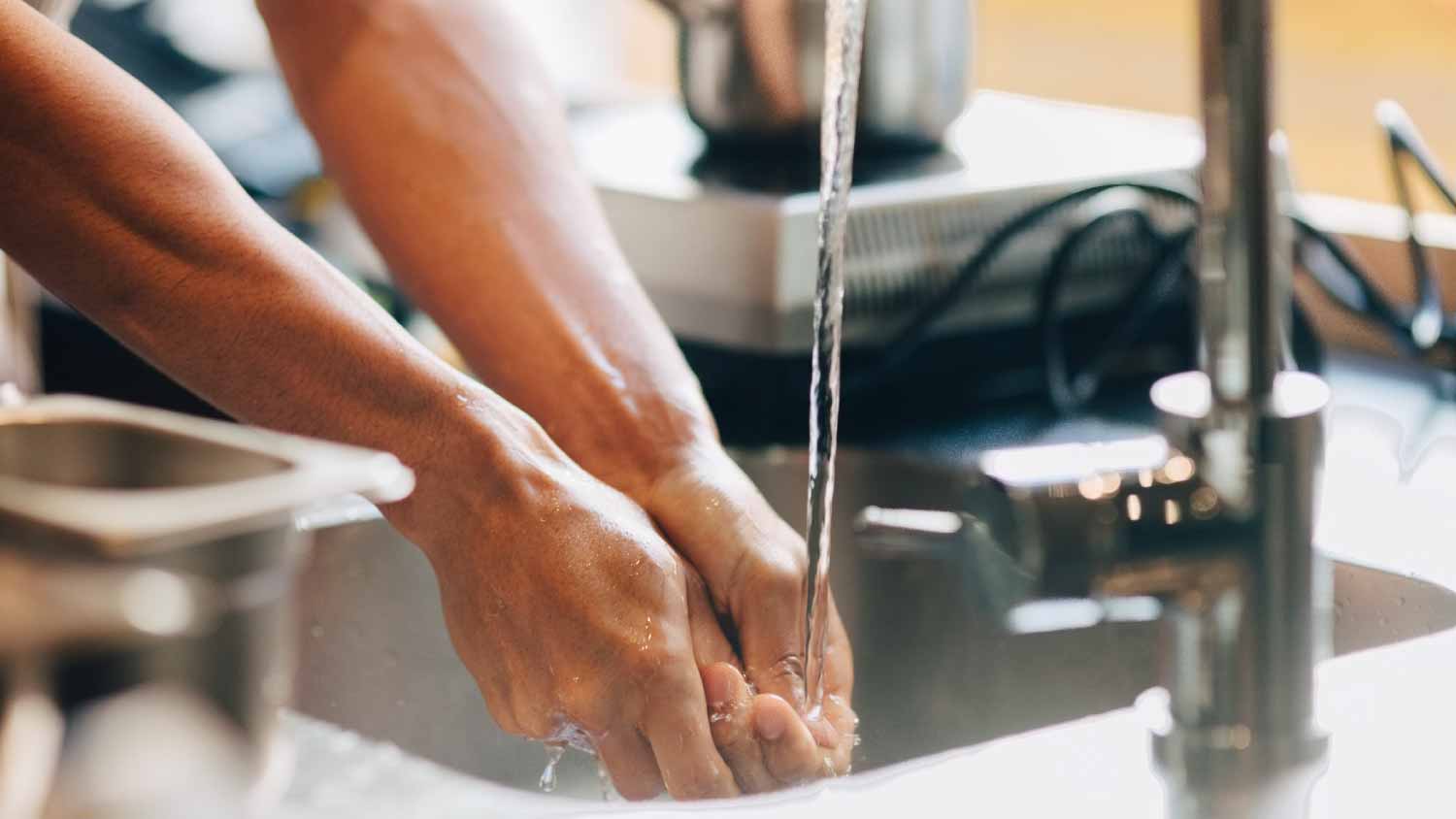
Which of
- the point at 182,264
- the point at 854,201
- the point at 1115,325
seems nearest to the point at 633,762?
the point at 182,264

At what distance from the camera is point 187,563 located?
0.63ft

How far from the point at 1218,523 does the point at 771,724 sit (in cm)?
22

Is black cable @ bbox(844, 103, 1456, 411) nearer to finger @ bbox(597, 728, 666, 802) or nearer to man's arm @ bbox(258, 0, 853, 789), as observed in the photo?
man's arm @ bbox(258, 0, 853, 789)

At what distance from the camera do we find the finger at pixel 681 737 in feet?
2.25

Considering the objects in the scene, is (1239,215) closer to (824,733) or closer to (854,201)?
(824,733)

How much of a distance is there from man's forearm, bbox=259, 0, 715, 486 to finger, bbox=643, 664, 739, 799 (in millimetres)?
147

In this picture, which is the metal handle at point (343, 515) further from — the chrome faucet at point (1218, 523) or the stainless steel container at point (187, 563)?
the stainless steel container at point (187, 563)

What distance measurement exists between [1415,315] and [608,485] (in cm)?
62

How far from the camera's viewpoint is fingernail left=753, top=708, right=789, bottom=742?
0.70 meters

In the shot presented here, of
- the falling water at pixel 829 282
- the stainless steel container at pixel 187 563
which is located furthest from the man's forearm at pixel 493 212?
the stainless steel container at pixel 187 563

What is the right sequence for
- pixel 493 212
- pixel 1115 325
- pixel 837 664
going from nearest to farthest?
1. pixel 837 664
2. pixel 493 212
3. pixel 1115 325

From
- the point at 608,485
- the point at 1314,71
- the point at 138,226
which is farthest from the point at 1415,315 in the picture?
the point at 1314,71

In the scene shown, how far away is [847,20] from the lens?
2.02 feet

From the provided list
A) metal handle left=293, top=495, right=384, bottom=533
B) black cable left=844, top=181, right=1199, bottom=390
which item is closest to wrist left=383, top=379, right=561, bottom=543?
metal handle left=293, top=495, right=384, bottom=533
